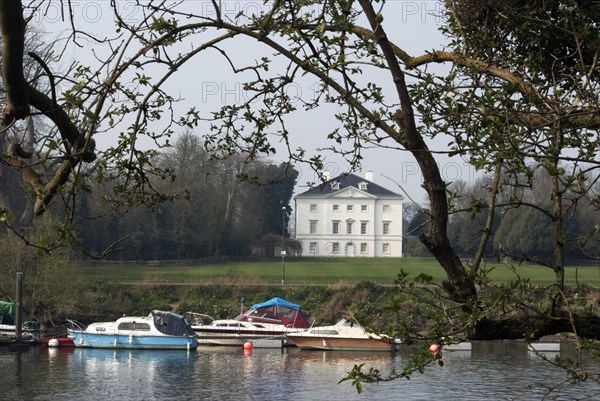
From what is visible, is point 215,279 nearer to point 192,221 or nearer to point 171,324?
point 171,324

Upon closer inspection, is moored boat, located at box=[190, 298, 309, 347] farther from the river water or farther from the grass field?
A: the grass field

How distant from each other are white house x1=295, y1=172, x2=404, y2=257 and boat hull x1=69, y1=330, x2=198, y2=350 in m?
53.4

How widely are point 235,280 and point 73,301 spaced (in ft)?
37.7

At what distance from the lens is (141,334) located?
134ft

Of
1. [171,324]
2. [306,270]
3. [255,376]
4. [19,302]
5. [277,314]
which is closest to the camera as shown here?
[255,376]

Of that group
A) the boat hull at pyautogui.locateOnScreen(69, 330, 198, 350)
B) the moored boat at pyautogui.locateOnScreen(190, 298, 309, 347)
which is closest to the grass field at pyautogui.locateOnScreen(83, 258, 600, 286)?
the moored boat at pyautogui.locateOnScreen(190, 298, 309, 347)

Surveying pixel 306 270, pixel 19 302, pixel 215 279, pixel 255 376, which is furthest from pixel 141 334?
pixel 306 270

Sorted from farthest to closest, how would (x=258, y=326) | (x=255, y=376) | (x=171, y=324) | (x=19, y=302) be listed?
1. (x=258, y=326)
2. (x=171, y=324)
3. (x=19, y=302)
4. (x=255, y=376)

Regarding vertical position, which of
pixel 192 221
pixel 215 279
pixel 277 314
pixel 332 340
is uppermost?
pixel 192 221

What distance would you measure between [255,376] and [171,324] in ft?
33.7

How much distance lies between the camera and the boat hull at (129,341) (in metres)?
40.2

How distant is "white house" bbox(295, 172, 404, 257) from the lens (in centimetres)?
9481

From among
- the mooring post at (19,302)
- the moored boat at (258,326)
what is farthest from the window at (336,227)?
the mooring post at (19,302)

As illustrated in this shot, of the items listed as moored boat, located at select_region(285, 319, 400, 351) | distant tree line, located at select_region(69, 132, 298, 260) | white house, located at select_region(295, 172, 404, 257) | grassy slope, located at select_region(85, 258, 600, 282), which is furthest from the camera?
white house, located at select_region(295, 172, 404, 257)
